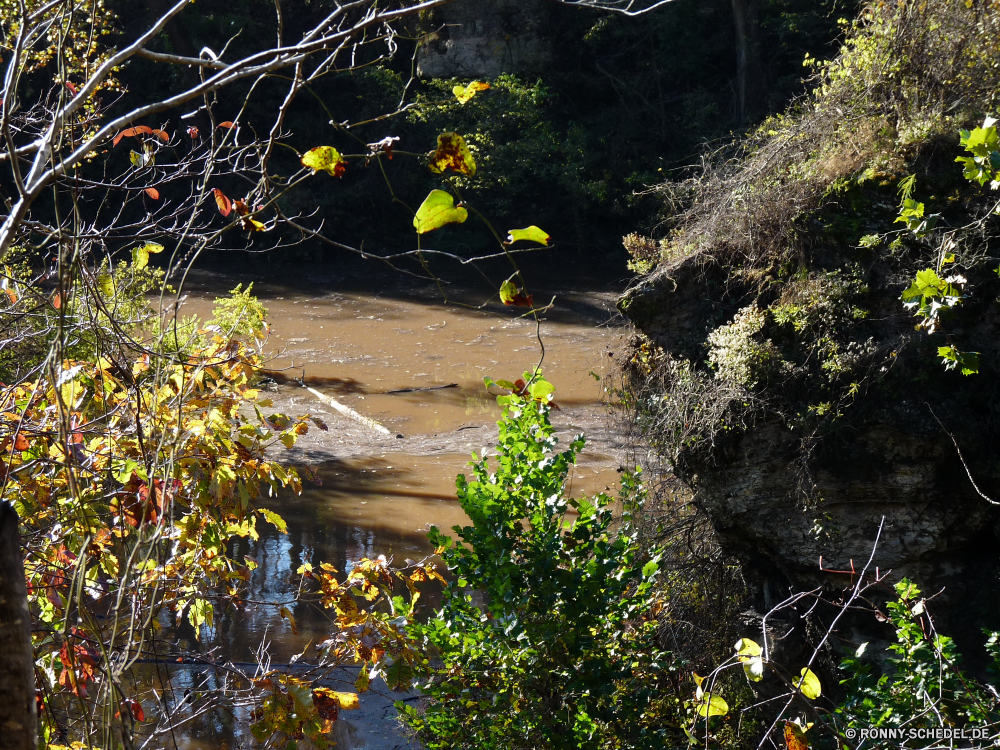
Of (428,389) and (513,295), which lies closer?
(513,295)

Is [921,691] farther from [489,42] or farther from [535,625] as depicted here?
[489,42]

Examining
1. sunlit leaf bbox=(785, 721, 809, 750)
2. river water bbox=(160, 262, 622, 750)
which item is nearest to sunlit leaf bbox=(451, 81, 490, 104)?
river water bbox=(160, 262, 622, 750)

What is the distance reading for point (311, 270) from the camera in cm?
1795

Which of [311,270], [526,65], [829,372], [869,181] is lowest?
[311,270]

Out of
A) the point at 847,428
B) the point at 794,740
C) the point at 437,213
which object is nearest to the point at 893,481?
A: the point at 847,428

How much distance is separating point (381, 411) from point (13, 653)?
9.12 metres

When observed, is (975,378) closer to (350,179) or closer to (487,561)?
(487,561)

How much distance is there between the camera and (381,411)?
33.5 ft

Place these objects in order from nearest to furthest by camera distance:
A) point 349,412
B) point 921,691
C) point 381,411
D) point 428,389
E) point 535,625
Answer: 1. point 921,691
2. point 535,625
3. point 349,412
4. point 381,411
5. point 428,389

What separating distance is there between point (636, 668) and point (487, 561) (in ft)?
2.08

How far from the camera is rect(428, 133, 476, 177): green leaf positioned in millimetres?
1607

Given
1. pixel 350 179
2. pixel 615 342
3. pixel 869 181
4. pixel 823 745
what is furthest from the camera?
pixel 350 179

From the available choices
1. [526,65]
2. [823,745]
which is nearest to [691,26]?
[526,65]

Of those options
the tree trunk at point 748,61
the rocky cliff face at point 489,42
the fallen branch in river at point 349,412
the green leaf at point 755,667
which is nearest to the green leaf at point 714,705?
the green leaf at point 755,667
